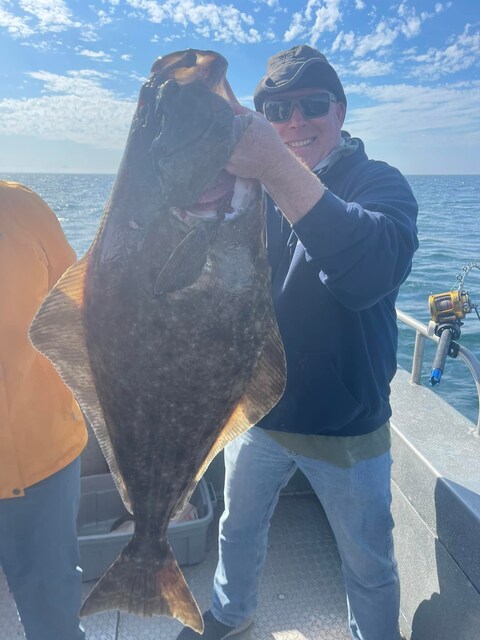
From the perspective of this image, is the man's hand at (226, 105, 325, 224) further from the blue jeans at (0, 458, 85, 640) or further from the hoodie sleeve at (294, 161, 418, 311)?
the blue jeans at (0, 458, 85, 640)

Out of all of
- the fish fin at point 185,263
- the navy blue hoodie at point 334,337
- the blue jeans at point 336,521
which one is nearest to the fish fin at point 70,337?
the fish fin at point 185,263

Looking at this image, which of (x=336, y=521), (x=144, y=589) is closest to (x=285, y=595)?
(x=336, y=521)

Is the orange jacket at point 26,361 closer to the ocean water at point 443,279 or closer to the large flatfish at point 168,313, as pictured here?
the large flatfish at point 168,313

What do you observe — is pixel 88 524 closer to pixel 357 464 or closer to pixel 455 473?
pixel 357 464

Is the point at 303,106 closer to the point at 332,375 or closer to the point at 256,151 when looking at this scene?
the point at 256,151

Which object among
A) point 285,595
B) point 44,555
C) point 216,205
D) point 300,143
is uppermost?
point 300,143

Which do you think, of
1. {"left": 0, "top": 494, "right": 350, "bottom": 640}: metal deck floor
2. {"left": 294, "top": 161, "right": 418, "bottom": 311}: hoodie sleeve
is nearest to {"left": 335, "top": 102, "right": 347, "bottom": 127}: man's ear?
{"left": 294, "top": 161, "right": 418, "bottom": 311}: hoodie sleeve

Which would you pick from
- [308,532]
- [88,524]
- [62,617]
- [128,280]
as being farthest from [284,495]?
[128,280]

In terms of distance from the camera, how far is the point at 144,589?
83.8 inches

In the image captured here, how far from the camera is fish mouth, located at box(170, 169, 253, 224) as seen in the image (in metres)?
1.66

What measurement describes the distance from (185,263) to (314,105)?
1377mm

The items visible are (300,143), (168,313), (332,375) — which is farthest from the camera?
(300,143)

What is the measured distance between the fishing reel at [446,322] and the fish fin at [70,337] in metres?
2.17

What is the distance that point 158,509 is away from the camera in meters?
2.04
